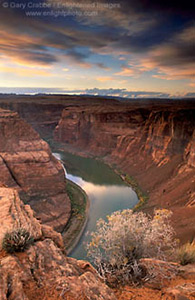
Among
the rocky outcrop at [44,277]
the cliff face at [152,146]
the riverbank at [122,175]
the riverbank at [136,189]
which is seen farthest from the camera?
the riverbank at [122,175]

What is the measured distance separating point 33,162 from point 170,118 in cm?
2416

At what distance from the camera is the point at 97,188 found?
110 feet

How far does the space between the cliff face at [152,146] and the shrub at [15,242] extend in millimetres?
13007

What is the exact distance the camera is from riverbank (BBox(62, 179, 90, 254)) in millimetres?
19062

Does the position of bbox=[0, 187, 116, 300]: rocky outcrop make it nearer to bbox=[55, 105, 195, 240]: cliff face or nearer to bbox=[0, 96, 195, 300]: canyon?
bbox=[0, 96, 195, 300]: canyon

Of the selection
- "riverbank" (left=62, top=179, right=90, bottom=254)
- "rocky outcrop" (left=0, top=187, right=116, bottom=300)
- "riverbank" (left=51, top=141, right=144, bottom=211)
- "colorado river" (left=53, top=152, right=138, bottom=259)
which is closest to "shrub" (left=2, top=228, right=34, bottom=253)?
"rocky outcrop" (left=0, top=187, right=116, bottom=300)

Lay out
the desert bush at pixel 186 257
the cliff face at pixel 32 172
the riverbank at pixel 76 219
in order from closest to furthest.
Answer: the desert bush at pixel 186 257 < the riverbank at pixel 76 219 < the cliff face at pixel 32 172

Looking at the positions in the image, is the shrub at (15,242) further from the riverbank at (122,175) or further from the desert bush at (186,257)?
the riverbank at (122,175)

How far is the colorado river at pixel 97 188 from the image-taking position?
23.4 m

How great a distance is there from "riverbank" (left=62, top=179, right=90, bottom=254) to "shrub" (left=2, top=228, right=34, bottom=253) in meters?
13.4

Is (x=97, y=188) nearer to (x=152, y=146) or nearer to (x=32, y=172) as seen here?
(x=32, y=172)

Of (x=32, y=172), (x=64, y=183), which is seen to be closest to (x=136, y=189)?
(x=64, y=183)

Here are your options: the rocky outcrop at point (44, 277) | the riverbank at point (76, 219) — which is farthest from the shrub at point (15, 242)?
the riverbank at point (76, 219)

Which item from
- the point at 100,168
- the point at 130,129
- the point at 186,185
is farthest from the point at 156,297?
the point at 130,129
